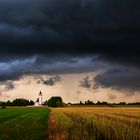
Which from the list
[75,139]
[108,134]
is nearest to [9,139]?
[75,139]

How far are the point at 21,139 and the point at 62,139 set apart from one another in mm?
2531

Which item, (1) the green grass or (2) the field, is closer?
(2) the field

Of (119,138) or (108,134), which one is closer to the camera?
(119,138)

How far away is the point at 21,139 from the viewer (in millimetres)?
20703

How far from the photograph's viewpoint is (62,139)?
787 inches

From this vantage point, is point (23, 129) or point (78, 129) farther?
point (23, 129)

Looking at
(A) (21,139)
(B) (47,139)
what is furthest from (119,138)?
(A) (21,139)

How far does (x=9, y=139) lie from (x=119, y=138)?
6.55 metres

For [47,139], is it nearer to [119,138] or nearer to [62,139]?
[62,139]

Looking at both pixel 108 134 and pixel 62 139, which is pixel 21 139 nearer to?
pixel 62 139

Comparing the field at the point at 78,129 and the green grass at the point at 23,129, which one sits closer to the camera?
the field at the point at 78,129

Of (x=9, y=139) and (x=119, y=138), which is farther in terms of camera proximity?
(x=9, y=139)

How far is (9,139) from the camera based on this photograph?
821 inches

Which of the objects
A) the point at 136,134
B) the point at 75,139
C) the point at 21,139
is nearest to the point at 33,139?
the point at 21,139
